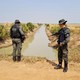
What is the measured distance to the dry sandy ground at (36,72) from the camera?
8.41 meters

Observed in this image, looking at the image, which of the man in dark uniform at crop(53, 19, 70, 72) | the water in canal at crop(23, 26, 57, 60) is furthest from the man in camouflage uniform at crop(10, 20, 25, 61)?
the water in canal at crop(23, 26, 57, 60)

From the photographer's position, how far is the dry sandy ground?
8.41 meters

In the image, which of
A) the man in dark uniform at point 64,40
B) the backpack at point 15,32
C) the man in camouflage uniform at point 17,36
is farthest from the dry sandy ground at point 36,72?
the backpack at point 15,32

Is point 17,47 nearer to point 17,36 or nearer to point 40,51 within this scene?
point 17,36

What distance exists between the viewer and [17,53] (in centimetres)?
1132

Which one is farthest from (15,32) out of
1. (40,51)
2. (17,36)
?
(40,51)

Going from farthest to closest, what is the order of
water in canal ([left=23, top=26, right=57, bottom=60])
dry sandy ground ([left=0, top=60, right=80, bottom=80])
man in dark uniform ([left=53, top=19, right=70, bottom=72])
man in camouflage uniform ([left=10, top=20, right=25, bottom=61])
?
1. water in canal ([left=23, top=26, right=57, bottom=60])
2. man in camouflage uniform ([left=10, top=20, right=25, bottom=61])
3. man in dark uniform ([left=53, top=19, right=70, bottom=72])
4. dry sandy ground ([left=0, top=60, right=80, bottom=80])

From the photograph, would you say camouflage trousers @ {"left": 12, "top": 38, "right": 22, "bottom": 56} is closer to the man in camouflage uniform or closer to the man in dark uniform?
the man in camouflage uniform

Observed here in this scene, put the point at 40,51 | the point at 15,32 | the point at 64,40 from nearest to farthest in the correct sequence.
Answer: the point at 64,40 < the point at 15,32 < the point at 40,51

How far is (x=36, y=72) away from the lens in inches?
359

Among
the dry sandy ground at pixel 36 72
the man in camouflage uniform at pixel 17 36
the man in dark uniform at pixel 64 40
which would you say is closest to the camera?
the dry sandy ground at pixel 36 72

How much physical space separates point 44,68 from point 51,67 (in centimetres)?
34

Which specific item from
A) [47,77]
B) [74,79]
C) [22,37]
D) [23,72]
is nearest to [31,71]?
→ [23,72]

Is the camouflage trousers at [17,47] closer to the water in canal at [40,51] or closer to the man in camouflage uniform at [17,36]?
the man in camouflage uniform at [17,36]
